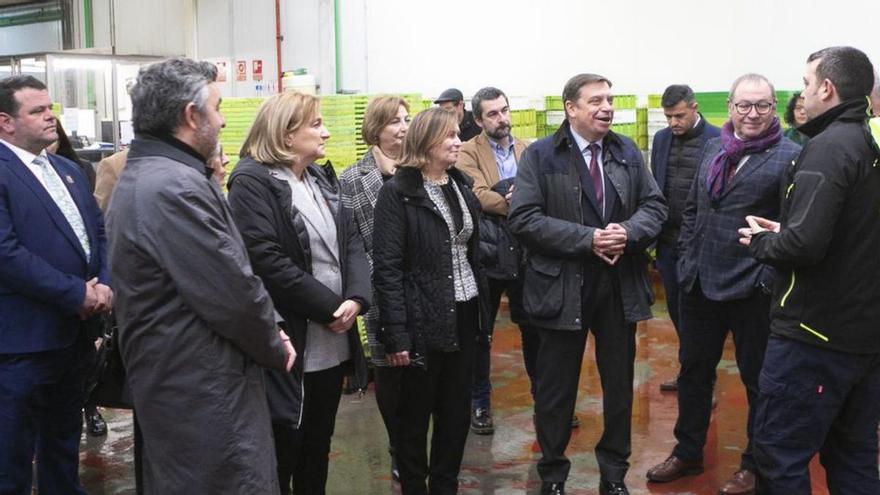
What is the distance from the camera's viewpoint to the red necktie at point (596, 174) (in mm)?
4469

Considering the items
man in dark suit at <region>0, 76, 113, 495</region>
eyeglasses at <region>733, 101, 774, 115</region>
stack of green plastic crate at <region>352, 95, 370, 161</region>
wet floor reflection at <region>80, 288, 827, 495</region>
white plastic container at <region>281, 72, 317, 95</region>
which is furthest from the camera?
white plastic container at <region>281, 72, 317, 95</region>

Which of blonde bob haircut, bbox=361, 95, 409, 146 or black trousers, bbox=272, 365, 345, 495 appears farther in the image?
blonde bob haircut, bbox=361, 95, 409, 146

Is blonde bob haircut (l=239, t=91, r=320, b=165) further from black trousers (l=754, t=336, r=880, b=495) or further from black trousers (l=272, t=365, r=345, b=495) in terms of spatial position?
black trousers (l=754, t=336, r=880, b=495)

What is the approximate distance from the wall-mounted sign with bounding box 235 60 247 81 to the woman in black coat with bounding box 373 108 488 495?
33.6 feet

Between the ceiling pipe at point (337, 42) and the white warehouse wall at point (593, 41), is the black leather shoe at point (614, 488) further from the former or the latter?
the ceiling pipe at point (337, 42)

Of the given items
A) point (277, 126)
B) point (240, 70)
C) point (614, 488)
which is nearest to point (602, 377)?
point (614, 488)

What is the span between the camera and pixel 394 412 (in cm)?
432

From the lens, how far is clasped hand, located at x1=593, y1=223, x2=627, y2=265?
427 centimetres

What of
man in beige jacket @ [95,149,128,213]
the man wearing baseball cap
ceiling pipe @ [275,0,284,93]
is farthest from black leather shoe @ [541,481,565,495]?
ceiling pipe @ [275,0,284,93]

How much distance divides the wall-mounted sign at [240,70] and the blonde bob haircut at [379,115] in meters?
9.76

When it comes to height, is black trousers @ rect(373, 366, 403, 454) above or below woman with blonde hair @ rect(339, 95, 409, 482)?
below

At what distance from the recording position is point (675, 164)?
19.7ft

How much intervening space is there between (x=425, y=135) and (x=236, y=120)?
382 centimetres

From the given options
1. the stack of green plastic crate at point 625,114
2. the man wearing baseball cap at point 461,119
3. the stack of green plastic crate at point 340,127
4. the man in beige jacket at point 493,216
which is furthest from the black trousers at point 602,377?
the stack of green plastic crate at point 625,114
